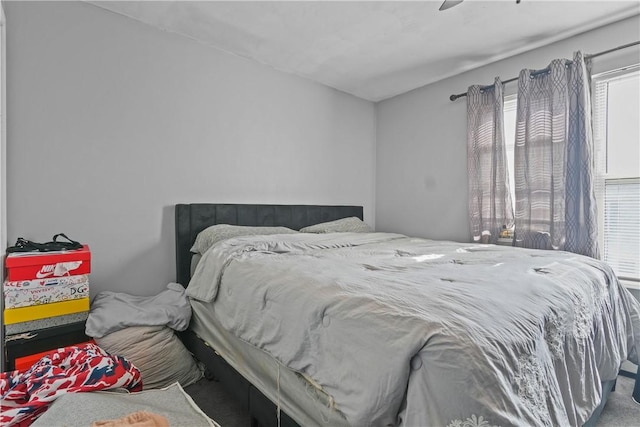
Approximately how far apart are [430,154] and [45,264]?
3.26m

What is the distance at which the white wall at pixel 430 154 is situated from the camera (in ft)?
10.0

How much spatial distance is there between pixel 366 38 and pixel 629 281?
264 cm

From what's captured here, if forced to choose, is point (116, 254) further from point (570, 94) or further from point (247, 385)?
point (570, 94)

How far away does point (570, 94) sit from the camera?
7.98ft

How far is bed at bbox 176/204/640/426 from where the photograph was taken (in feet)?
2.82

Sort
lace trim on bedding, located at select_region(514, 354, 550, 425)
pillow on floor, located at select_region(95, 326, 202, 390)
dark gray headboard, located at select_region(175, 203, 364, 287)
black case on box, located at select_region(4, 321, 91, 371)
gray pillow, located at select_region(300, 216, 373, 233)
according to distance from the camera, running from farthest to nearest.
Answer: gray pillow, located at select_region(300, 216, 373, 233) < dark gray headboard, located at select_region(175, 203, 364, 287) < pillow on floor, located at select_region(95, 326, 202, 390) < black case on box, located at select_region(4, 321, 91, 371) < lace trim on bedding, located at select_region(514, 354, 550, 425)

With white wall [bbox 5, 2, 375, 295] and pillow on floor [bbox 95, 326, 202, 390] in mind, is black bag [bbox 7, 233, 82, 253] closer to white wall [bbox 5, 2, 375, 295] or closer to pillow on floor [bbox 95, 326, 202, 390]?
white wall [bbox 5, 2, 375, 295]

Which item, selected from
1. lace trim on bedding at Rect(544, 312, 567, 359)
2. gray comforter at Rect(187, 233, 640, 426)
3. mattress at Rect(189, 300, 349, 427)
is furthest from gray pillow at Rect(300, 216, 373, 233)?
lace trim on bedding at Rect(544, 312, 567, 359)

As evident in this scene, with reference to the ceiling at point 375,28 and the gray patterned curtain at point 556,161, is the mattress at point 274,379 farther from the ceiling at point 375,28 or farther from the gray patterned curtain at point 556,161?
the gray patterned curtain at point 556,161

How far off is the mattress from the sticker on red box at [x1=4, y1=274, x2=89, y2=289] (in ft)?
2.20

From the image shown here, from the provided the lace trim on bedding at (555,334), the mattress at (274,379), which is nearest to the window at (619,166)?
the lace trim on bedding at (555,334)

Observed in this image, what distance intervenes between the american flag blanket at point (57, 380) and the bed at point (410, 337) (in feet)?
1.64

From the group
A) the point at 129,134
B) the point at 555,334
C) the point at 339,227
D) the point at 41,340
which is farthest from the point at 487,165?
the point at 41,340

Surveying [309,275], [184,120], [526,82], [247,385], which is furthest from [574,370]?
[184,120]
